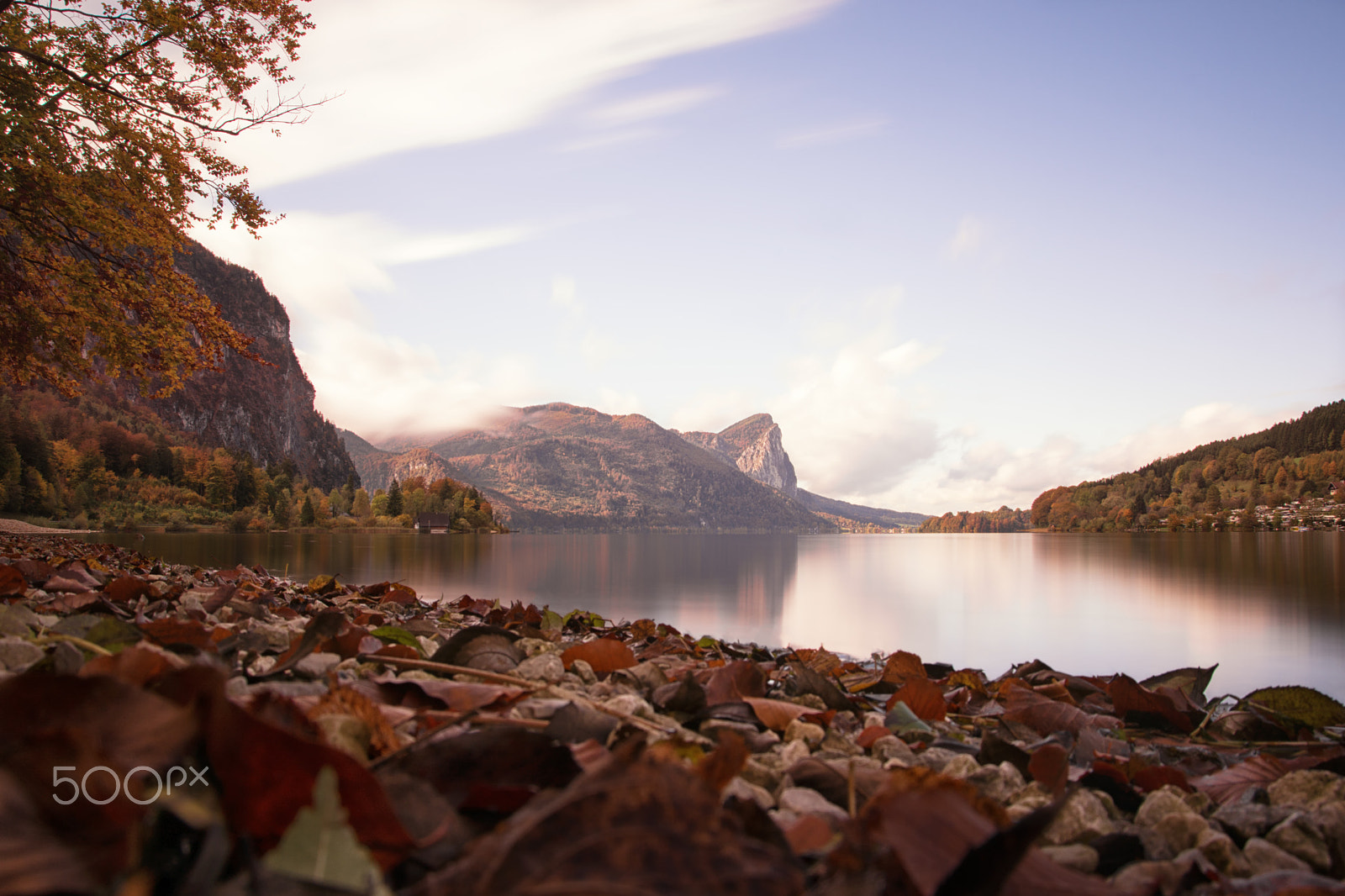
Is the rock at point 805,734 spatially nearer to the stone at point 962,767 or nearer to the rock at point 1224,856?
the stone at point 962,767

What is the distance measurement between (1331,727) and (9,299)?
12.4 m

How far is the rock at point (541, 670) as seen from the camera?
2.06 metres

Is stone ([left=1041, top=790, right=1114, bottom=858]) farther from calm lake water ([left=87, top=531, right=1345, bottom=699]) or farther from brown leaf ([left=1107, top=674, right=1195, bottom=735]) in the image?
calm lake water ([left=87, top=531, right=1345, bottom=699])

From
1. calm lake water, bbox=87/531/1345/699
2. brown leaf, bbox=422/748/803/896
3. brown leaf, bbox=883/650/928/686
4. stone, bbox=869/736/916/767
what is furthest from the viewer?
calm lake water, bbox=87/531/1345/699

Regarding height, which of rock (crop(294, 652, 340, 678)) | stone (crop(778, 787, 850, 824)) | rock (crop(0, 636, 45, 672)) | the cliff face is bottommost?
stone (crop(778, 787, 850, 824))

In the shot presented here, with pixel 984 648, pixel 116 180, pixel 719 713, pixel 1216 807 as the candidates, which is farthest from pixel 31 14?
pixel 984 648

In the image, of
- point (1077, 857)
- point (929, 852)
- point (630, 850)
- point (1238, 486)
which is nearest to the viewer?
point (630, 850)

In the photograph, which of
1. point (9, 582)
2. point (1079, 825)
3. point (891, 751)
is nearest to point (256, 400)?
point (9, 582)

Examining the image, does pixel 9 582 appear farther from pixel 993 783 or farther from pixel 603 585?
pixel 603 585

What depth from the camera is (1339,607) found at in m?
15.8

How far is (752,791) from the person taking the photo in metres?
1.23

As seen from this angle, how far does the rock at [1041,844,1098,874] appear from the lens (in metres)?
1.15

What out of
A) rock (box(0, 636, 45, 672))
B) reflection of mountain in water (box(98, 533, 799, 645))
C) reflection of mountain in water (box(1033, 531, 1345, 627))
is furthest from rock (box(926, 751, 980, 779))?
reflection of mountain in water (box(1033, 531, 1345, 627))

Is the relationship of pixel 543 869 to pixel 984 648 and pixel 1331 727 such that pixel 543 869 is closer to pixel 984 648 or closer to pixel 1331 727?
pixel 1331 727
